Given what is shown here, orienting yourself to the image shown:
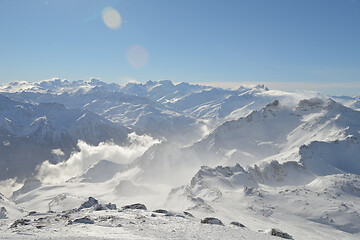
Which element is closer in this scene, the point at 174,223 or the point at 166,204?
the point at 174,223

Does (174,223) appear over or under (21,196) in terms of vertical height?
over

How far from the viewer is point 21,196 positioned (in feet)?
609

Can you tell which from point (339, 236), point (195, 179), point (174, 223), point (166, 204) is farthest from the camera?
point (195, 179)

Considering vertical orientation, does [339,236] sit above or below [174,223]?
below

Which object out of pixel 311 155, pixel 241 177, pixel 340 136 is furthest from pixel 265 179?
pixel 340 136

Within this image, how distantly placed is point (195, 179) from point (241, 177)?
1881 centimetres

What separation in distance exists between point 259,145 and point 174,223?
5992 inches

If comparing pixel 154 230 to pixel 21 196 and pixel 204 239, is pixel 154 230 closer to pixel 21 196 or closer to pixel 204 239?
pixel 204 239

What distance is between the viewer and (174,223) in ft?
122

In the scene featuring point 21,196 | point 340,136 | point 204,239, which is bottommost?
point 21,196

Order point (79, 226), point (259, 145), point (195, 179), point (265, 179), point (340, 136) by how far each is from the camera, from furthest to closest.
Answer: point (259, 145) → point (340, 136) → point (265, 179) → point (195, 179) → point (79, 226)

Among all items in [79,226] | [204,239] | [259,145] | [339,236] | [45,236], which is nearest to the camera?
[45,236]

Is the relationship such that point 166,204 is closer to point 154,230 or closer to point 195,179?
point 195,179

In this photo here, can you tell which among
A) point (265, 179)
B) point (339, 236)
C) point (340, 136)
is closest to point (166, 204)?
point (265, 179)
